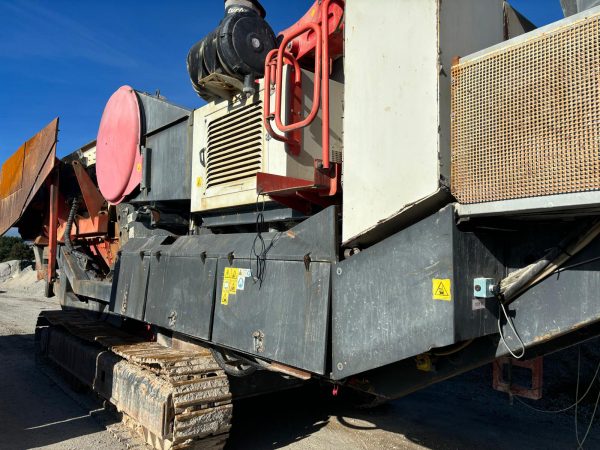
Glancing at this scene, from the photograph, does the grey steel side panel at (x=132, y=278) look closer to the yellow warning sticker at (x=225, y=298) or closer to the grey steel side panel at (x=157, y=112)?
the grey steel side panel at (x=157, y=112)

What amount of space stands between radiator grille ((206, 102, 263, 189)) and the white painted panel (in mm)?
1033

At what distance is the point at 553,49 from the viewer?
76.9 inches

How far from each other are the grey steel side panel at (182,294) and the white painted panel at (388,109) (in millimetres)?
1501

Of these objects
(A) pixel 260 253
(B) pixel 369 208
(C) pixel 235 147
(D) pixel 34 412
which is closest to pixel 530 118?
(B) pixel 369 208

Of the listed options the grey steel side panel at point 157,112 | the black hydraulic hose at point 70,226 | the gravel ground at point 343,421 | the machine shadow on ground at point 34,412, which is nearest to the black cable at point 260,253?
the grey steel side panel at point 157,112

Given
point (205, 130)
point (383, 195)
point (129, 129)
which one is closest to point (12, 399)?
point (129, 129)

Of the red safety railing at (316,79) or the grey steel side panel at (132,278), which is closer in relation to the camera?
the red safety railing at (316,79)

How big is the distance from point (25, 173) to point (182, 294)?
14.4 feet

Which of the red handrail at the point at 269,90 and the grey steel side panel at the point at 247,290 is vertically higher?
the red handrail at the point at 269,90

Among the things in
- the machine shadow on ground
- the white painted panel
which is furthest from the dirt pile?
the white painted panel

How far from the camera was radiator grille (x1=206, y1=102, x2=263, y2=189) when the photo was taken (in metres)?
3.67

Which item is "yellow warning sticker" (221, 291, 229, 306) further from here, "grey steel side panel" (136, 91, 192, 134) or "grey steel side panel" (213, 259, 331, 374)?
"grey steel side panel" (136, 91, 192, 134)

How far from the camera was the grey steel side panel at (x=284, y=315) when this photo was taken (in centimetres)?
286

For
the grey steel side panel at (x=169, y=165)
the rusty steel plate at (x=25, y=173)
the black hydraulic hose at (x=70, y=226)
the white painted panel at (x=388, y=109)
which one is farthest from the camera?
the black hydraulic hose at (x=70, y=226)
